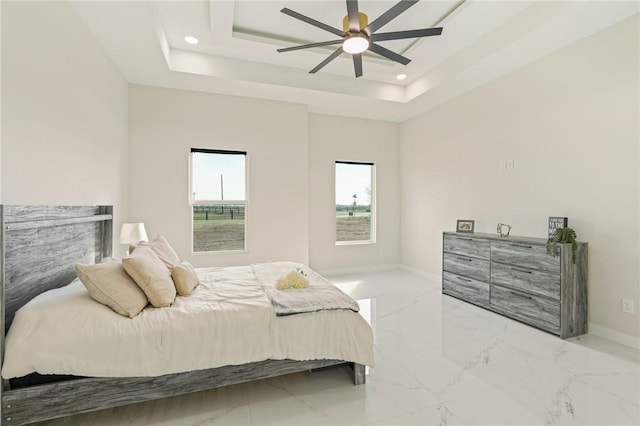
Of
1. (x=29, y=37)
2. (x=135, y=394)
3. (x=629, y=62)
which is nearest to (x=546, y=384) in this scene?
(x=135, y=394)

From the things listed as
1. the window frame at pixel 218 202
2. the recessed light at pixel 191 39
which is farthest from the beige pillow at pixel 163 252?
the recessed light at pixel 191 39

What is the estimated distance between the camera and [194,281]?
247 centimetres

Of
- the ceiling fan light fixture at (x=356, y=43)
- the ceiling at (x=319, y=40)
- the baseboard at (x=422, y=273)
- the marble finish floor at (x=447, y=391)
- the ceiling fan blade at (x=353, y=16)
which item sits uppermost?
the ceiling at (x=319, y=40)

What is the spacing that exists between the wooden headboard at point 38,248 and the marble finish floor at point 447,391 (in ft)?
2.72

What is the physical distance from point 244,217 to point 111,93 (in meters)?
2.27

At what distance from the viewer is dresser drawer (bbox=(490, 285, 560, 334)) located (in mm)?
2938

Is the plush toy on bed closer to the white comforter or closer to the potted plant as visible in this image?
the white comforter

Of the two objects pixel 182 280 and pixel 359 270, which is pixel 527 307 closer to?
pixel 359 270

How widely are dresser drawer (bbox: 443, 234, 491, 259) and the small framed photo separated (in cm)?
27

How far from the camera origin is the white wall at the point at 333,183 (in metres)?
5.41

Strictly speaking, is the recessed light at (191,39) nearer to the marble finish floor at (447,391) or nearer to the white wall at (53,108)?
the white wall at (53,108)

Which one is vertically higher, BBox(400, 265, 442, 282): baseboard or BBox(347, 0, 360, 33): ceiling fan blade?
BBox(347, 0, 360, 33): ceiling fan blade

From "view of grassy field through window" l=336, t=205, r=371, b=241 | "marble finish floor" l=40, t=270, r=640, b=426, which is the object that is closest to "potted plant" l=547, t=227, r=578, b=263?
"marble finish floor" l=40, t=270, r=640, b=426

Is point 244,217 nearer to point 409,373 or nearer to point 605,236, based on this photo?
point 409,373
